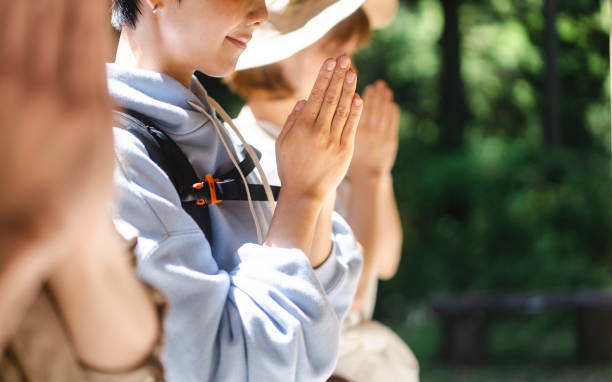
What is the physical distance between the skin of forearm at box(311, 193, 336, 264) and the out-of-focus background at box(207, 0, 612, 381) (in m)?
5.29

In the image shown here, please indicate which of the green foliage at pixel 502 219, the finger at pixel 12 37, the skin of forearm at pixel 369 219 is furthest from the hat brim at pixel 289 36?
the green foliage at pixel 502 219

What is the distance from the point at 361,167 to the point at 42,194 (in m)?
1.66

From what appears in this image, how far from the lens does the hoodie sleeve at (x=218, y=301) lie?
3.55ft

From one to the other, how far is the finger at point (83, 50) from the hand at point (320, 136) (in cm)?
64

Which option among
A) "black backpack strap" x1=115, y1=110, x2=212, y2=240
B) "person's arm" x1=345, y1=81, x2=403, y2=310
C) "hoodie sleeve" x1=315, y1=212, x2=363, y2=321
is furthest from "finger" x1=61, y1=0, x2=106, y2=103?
"person's arm" x1=345, y1=81, x2=403, y2=310

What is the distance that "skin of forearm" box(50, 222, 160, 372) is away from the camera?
0.71 m

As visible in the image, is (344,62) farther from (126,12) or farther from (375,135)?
(375,135)

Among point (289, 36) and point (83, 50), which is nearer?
point (83, 50)

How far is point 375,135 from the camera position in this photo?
2.20m

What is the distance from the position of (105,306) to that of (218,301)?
0.39m

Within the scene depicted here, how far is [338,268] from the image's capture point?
4.87ft

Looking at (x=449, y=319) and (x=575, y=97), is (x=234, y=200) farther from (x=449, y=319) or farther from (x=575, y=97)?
(x=575, y=97)

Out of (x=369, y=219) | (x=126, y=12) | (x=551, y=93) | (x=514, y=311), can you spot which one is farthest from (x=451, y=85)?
(x=126, y=12)

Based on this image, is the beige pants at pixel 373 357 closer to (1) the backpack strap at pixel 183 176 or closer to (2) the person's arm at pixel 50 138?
(1) the backpack strap at pixel 183 176
